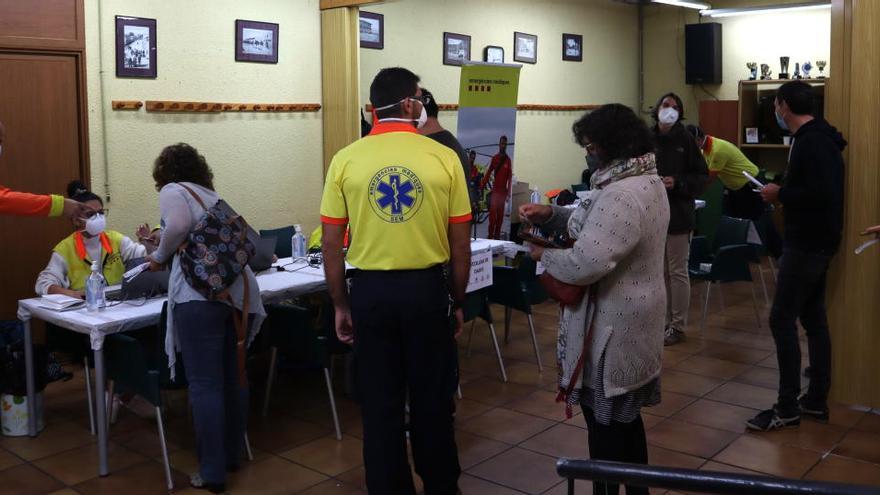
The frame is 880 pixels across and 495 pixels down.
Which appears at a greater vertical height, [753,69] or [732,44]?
[732,44]

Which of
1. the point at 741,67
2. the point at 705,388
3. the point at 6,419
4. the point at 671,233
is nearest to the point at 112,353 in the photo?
the point at 6,419

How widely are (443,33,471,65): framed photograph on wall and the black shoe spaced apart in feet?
17.1

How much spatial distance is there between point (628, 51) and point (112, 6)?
6.74 m

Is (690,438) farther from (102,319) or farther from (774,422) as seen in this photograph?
(102,319)

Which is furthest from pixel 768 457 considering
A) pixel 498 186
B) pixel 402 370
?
pixel 498 186

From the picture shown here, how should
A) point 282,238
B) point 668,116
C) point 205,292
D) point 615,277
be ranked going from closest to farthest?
1. point 615,277
2. point 205,292
3. point 668,116
4. point 282,238

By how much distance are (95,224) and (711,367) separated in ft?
12.0

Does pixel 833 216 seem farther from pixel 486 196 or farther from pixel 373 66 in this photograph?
pixel 373 66

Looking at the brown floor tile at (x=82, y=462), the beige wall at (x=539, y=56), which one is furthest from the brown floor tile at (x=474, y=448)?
the beige wall at (x=539, y=56)

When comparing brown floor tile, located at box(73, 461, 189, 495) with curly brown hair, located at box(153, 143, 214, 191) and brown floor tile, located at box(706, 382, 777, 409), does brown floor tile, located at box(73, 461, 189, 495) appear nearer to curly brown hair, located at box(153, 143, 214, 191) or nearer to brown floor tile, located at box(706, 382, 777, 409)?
curly brown hair, located at box(153, 143, 214, 191)

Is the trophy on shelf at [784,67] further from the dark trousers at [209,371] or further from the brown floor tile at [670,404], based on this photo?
the dark trousers at [209,371]

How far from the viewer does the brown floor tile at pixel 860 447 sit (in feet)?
12.9

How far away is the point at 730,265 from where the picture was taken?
6141 millimetres

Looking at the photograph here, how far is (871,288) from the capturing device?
4375mm
